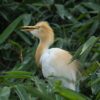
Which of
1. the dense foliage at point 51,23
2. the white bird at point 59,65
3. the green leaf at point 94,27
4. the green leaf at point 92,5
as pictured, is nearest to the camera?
the white bird at point 59,65

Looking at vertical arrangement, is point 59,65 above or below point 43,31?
below

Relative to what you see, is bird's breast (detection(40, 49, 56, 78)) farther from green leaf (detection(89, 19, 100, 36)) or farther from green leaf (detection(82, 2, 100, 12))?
green leaf (detection(82, 2, 100, 12))

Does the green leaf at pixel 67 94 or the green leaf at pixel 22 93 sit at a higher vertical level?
the green leaf at pixel 22 93

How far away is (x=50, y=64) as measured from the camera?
2586mm

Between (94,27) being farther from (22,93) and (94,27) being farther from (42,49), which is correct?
(22,93)

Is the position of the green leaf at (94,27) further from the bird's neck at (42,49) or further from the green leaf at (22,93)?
Result: the green leaf at (22,93)

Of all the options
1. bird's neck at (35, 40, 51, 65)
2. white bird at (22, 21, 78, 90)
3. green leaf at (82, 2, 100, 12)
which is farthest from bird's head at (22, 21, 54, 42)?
green leaf at (82, 2, 100, 12)

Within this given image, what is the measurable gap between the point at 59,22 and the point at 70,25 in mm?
324

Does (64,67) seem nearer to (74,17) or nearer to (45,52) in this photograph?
(45,52)

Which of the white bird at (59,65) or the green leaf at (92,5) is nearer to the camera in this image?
the white bird at (59,65)

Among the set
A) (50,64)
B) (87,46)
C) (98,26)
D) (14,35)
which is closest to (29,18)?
(14,35)

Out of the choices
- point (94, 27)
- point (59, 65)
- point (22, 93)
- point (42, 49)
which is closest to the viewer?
point (22, 93)

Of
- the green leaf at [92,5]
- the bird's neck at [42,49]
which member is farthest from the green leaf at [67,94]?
the green leaf at [92,5]

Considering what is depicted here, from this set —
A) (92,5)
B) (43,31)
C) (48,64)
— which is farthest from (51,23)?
(48,64)
